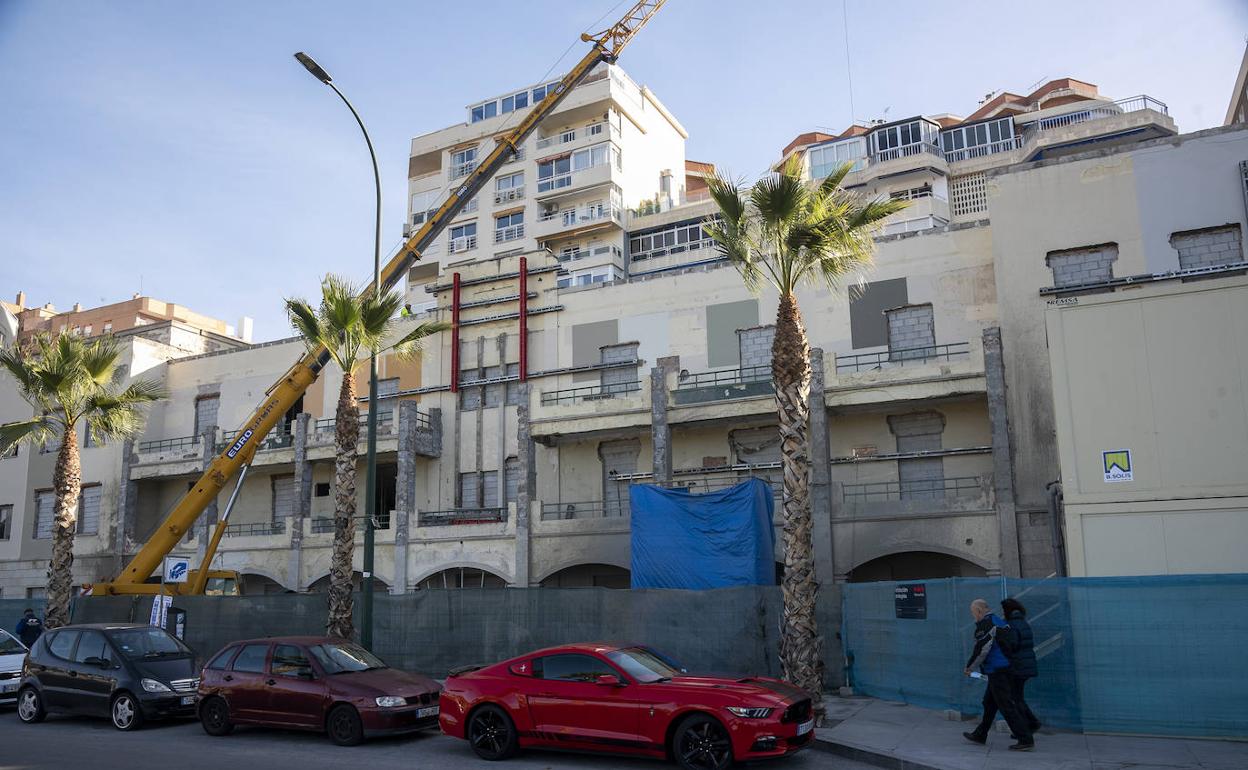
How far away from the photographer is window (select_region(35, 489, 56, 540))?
134 feet

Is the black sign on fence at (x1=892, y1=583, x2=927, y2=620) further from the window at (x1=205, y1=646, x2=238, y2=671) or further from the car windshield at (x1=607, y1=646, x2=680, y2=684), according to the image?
the window at (x1=205, y1=646, x2=238, y2=671)

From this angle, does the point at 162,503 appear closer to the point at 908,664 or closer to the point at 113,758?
the point at 113,758

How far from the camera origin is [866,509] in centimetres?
2514

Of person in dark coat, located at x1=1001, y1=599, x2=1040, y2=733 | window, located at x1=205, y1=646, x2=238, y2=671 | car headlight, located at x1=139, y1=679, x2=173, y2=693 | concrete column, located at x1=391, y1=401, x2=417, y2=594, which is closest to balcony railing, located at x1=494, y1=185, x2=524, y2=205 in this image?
concrete column, located at x1=391, y1=401, x2=417, y2=594

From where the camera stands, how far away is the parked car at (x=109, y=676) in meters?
14.7

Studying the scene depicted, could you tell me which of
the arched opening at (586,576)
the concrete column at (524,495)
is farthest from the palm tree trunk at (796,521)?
the arched opening at (586,576)

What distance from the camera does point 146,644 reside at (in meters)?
15.7

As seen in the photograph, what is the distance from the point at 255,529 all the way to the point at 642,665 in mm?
30159

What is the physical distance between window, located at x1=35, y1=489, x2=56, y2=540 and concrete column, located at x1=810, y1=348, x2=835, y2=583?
32708 millimetres

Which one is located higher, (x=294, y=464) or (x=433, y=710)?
(x=294, y=464)

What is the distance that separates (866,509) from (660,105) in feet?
138

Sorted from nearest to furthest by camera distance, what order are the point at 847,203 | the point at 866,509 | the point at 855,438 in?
the point at 847,203 → the point at 866,509 → the point at 855,438

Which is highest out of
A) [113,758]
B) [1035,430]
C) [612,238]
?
[612,238]

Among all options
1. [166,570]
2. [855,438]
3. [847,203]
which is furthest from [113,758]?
[855,438]
